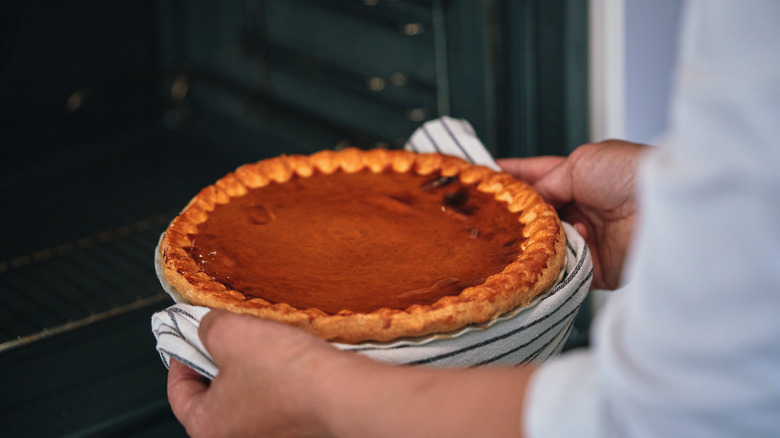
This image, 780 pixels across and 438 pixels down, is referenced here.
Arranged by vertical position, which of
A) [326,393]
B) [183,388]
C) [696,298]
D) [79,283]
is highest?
[696,298]

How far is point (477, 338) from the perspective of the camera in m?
0.86

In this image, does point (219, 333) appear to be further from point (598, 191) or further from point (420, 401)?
point (598, 191)

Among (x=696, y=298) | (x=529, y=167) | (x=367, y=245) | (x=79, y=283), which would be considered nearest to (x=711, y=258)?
(x=696, y=298)

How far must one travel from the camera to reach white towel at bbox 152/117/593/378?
2.74 feet

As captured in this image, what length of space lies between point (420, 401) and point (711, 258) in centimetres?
28

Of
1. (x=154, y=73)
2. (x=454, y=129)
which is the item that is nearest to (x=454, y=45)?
(x=454, y=129)

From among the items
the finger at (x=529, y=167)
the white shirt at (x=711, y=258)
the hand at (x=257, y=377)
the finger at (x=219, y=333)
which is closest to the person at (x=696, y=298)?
the white shirt at (x=711, y=258)

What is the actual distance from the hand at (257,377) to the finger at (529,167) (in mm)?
687

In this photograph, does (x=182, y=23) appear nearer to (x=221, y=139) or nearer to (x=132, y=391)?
(x=221, y=139)

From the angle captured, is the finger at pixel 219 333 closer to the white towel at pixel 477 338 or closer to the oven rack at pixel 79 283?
the white towel at pixel 477 338

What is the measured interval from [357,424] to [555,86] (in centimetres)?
106

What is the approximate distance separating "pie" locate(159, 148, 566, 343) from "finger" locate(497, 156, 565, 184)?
0.31 feet

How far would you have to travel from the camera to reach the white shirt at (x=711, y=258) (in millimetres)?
468

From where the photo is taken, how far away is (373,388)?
679mm
